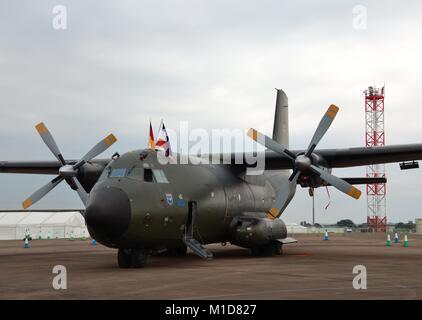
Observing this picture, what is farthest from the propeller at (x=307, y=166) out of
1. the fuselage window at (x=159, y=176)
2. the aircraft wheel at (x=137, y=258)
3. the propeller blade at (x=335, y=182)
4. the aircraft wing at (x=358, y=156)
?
the aircraft wheel at (x=137, y=258)

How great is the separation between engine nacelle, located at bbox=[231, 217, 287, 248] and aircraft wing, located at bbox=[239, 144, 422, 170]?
290 cm

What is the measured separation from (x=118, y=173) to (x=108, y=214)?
1923mm

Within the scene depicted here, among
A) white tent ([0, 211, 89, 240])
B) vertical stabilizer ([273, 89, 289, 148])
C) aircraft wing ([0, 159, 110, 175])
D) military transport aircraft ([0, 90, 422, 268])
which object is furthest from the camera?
white tent ([0, 211, 89, 240])

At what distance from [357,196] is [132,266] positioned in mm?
Answer: 9131

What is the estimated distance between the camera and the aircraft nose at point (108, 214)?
51.6ft

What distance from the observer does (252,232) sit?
73.0ft

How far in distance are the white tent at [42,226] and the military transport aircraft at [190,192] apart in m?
31.0

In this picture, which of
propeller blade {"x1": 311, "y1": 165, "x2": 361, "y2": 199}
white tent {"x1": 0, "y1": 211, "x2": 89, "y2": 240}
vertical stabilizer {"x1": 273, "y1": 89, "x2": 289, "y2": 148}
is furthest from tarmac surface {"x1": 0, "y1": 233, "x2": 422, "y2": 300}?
white tent {"x1": 0, "y1": 211, "x2": 89, "y2": 240}

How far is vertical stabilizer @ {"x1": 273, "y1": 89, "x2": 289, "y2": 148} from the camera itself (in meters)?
30.7

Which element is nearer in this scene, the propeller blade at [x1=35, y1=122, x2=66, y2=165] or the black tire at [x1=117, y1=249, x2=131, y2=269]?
the black tire at [x1=117, y1=249, x2=131, y2=269]

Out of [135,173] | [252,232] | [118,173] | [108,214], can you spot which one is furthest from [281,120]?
[108,214]

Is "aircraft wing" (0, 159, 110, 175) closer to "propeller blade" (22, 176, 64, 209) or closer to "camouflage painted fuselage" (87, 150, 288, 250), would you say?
"propeller blade" (22, 176, 64, 209)

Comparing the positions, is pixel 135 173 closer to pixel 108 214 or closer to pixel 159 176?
pixel 159 176
